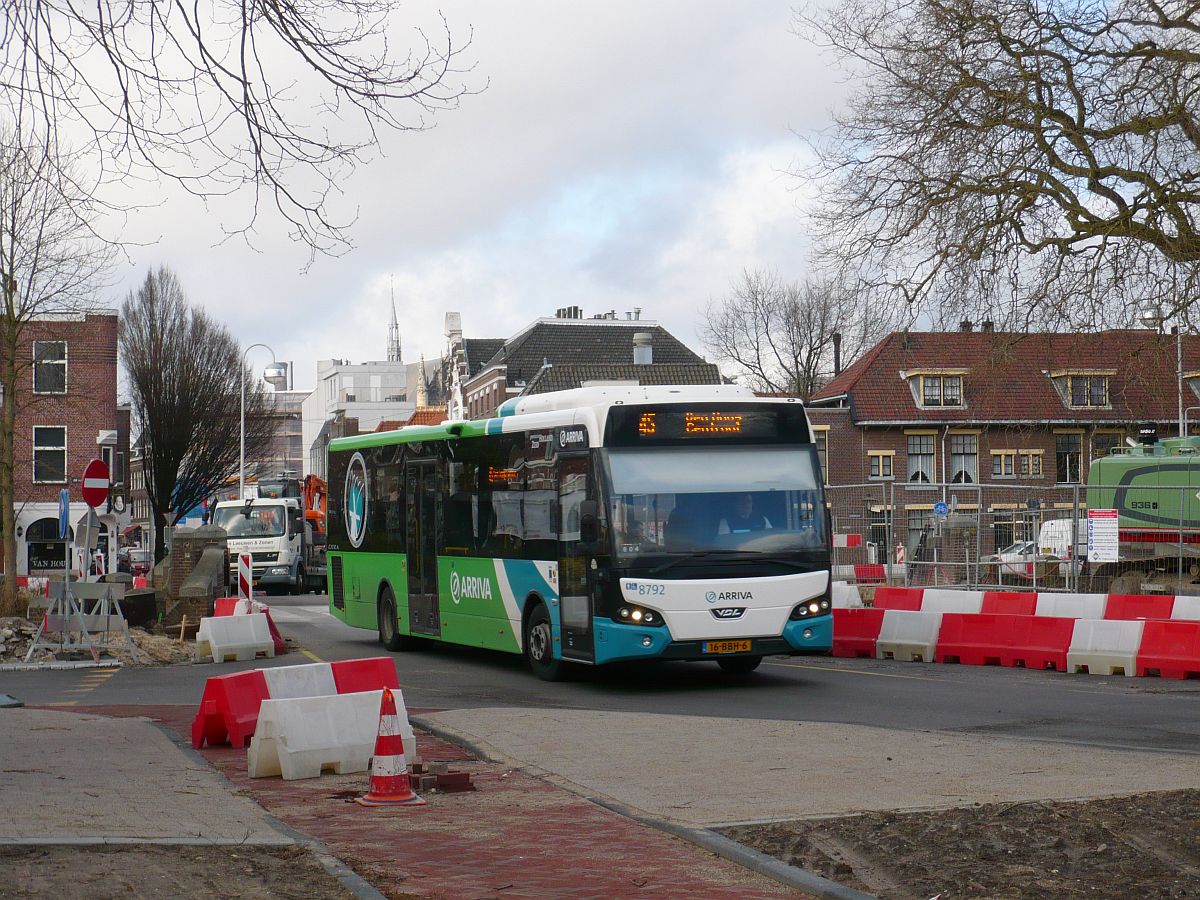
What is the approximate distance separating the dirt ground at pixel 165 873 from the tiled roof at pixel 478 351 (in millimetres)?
83020

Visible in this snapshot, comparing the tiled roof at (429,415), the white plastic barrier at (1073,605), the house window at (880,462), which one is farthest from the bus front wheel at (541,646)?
the tiled roof at (429,415)

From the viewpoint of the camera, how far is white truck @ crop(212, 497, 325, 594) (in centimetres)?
4375

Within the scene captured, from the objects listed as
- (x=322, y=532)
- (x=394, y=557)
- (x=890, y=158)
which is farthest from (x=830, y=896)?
(x=322, y=532)

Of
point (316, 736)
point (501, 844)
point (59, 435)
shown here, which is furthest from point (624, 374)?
point (501, 844)

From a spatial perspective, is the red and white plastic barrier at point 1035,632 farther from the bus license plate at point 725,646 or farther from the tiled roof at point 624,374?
the tiled roof at point 624,374

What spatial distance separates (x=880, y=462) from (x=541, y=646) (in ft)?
155

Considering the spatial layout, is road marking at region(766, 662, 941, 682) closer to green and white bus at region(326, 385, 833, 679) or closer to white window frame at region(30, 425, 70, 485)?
green and white bus at region(326, 385, 833, 679)

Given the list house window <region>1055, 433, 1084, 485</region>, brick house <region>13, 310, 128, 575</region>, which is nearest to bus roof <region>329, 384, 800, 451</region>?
brick house <region>13, 310, 128, 575</region>

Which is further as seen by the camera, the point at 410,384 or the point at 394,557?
the point at 410,384

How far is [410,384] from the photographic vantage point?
461 feet

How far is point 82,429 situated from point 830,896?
53952 mm

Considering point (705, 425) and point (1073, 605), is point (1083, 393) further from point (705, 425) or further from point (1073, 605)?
point (705, 425)

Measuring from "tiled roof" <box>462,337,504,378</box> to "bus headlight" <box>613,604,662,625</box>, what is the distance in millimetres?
75223

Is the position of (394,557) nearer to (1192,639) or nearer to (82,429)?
(1192,639)
